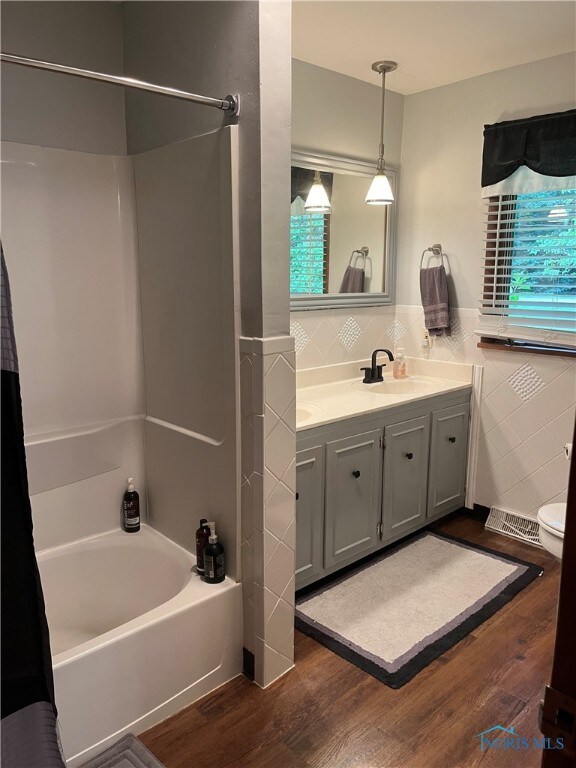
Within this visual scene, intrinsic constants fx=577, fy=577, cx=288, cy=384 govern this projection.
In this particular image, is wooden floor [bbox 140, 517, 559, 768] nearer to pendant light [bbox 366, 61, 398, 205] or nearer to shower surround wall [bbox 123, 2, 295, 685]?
shower surround wall [bbox 123, 2, 295, 685]

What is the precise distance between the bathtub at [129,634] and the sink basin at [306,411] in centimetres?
76

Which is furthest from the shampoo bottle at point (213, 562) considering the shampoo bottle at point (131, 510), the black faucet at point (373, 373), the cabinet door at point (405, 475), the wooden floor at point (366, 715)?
the black faucet at point (373, 373)

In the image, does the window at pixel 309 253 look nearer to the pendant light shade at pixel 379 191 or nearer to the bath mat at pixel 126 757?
the pendant light shade at pixel 379 191

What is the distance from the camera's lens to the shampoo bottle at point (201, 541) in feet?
6.93

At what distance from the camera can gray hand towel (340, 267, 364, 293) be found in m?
3.29

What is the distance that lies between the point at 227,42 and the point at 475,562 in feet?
8.39

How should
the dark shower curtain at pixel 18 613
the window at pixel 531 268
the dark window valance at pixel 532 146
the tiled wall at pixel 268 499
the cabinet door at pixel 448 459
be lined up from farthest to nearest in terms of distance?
the cabinet door at pixel 448 459, the window at pixel 531 268, the dark window valance at pixel 532 146, the tiled wall at pixel 268 499, the dark shower curtain at pixel 18 613

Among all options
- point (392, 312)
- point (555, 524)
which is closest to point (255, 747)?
point (555, 524)

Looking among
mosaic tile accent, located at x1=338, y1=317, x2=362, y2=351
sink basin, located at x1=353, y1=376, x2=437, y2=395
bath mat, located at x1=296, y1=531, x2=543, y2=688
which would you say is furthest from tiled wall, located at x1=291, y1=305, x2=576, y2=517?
bath mat, located at x1=296, y1=531, x2=543, y2=688

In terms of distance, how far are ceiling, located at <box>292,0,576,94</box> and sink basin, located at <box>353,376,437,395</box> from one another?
1.67 m

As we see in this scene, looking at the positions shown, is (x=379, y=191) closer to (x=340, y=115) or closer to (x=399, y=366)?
(x=340, y=115)

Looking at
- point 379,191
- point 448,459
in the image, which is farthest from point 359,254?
point 448,459

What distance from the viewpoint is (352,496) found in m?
2.70

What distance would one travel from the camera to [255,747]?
1.83 m
